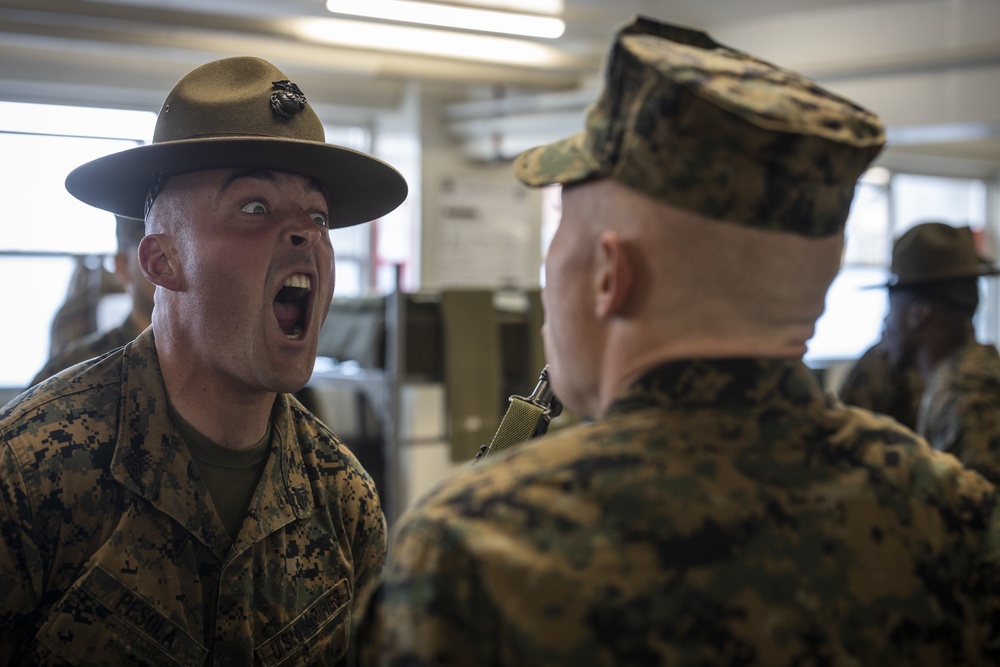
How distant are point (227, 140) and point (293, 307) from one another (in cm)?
32

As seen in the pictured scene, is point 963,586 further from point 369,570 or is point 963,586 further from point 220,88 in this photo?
point 220,88

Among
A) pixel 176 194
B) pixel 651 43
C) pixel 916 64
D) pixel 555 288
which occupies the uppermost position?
pixel 916 64

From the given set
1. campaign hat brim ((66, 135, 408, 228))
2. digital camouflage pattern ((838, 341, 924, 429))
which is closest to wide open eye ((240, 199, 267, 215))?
campaign hat brim ((66, 135, 408, 228))

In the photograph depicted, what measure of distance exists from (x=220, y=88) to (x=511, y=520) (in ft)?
3.55

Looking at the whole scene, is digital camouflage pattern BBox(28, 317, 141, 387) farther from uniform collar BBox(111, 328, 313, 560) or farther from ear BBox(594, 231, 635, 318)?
ear BBox(594, 231, 635, 318)

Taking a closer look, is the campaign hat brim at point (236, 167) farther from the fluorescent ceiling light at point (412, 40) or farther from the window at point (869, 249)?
the window at point (869, 249)

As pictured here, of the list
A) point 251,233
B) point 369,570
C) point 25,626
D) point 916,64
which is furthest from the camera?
point 916,64

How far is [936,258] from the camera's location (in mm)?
3439

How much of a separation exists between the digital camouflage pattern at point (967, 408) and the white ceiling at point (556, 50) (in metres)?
2.50

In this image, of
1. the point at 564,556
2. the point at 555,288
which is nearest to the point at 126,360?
the point at 555,288

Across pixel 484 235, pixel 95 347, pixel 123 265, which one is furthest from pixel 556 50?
pixel 95 347

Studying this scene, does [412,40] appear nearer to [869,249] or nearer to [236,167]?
[236,167]

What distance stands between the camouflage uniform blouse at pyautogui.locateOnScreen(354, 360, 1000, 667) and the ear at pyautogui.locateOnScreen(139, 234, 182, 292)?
35.2 inches

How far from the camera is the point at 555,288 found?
103cm
